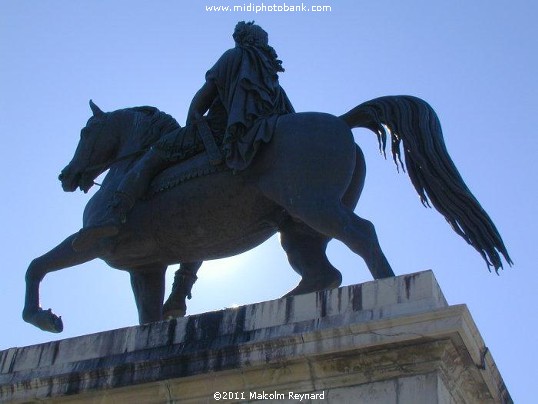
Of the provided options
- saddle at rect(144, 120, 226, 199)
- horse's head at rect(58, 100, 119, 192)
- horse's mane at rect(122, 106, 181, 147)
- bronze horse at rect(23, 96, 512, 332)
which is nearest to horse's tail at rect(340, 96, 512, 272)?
bronze horse at rect(23, 96, 512, 332)

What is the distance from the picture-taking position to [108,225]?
9.23m

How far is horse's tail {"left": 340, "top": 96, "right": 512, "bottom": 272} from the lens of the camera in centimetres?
847

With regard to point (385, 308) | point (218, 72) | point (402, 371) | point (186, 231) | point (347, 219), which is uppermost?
point (218, 72)

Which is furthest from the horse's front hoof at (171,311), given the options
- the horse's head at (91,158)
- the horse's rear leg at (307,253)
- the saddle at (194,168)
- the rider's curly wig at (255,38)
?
the rider's curly wig at (255,38)

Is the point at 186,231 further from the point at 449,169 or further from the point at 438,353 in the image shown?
the point at 438,353

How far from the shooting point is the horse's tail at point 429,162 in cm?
847

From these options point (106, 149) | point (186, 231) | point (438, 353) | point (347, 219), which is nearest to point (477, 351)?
point (438, 353)

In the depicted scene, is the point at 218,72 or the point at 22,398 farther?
the point at 218,72

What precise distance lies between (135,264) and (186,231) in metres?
0.68

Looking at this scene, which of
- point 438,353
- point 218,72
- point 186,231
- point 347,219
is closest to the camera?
point 438,353

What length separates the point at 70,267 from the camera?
31.1 feet

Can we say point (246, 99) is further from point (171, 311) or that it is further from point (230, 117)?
point (171, 311)

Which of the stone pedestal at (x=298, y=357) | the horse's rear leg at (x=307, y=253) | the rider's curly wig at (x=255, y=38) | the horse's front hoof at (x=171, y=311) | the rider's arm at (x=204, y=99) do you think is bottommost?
the stone pedestal at (x=298, y=357)

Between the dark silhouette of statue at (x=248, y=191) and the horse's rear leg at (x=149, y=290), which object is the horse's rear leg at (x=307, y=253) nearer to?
the dark silhouette of statue at (x=248, y=191)
